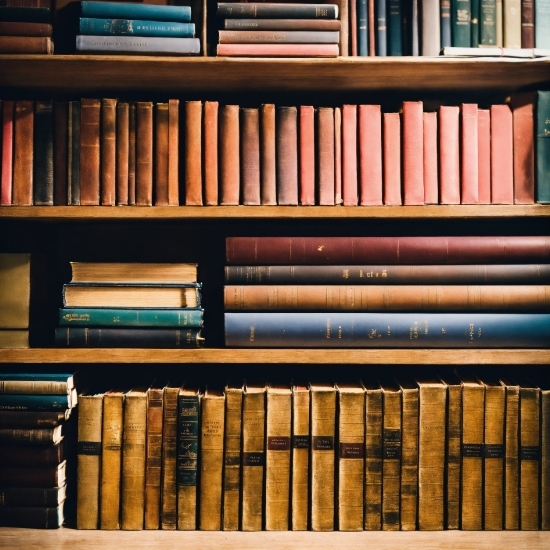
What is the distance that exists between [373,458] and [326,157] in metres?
0.68

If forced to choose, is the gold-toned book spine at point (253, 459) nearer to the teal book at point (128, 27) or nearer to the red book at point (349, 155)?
the red book at point (349, 155)

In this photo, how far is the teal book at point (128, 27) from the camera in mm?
1076

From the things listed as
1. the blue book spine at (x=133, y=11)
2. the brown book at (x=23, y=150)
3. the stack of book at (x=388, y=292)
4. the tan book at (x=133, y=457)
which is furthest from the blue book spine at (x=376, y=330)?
the blue book spine at (x=133, y=11)

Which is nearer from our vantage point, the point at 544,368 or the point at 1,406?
the point at 1,406

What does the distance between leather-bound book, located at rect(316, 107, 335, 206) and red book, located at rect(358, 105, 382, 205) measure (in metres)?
0.07

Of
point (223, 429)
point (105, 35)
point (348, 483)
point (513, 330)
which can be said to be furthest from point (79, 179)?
point (513, 330)

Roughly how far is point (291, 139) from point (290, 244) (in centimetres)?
24

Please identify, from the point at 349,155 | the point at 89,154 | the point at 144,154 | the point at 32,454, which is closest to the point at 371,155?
the point at 349,155

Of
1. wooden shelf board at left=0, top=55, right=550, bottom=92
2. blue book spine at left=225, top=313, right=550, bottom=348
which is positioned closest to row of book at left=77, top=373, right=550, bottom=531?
blue book spine at left=225, top=313, right=550, bottom=348

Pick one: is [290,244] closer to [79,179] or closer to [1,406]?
[79,179]

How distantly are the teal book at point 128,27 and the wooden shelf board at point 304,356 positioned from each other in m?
0.69

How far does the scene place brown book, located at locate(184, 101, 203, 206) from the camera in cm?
112

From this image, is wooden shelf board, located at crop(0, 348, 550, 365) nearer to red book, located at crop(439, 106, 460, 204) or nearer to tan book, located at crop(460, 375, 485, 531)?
tan book, located at crop(460, 375, 485, 531)

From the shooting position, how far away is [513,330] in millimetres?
1121
